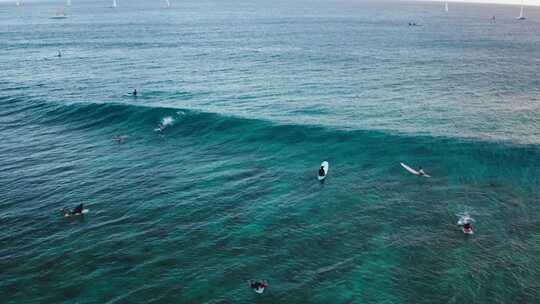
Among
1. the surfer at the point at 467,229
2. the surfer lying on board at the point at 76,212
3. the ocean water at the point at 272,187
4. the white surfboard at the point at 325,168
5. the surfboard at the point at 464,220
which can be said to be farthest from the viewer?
the white surfboard at the point at 325,168

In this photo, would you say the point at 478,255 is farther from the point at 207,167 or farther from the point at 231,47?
the point at 231,47

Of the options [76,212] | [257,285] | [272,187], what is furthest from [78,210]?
[257,285]

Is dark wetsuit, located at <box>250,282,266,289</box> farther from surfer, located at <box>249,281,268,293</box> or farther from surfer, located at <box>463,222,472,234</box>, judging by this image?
surfer, located at <box>463,222,472,234</box>

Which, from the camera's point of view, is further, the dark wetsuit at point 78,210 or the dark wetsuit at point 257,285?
the dark wetsuit at point 78,210

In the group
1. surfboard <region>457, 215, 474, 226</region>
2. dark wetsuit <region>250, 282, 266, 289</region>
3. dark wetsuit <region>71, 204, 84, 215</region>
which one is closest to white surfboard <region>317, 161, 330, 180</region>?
surfboard <region>457, 215, 474, 226</region>

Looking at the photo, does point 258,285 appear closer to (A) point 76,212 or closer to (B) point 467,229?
(B) point 467,229

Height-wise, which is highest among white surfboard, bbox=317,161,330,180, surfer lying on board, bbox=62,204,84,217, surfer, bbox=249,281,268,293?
white surfboard, bbox=317,161,330,180

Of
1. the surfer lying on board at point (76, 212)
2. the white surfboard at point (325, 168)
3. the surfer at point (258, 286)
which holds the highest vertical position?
the white surfboard at point (325, 168)

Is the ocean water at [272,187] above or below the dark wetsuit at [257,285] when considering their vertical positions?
above

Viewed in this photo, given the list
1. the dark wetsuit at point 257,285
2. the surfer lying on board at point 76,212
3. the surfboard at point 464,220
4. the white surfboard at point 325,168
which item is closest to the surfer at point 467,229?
the surfboard at point 464,220

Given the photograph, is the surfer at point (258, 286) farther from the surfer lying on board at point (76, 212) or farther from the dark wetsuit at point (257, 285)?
the surfer lying on board at point (76, 212)
